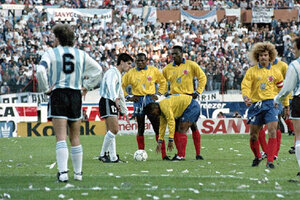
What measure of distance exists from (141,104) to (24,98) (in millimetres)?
14178

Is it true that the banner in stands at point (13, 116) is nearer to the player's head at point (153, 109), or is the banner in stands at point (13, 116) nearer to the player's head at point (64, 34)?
the player's head at point (153, 109)

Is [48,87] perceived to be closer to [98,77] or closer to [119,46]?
[98,77]

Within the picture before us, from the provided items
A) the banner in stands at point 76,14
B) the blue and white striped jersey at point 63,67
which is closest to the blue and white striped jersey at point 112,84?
the blue and white striped jersey at point 63,67

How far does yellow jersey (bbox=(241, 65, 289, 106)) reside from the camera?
39.0ft

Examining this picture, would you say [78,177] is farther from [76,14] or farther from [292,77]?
[76,14]

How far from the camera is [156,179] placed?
9.28 meters

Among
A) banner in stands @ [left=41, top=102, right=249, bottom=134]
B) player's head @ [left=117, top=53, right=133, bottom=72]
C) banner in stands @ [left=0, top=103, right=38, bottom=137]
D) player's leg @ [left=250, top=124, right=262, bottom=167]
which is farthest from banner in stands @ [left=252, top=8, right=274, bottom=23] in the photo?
player's leg @ [left=250, top=124, right=262, bottom=167]

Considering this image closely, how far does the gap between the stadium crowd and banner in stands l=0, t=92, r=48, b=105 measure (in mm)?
209

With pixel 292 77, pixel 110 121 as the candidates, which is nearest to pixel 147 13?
pixel 110 121

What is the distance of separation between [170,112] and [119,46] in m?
21.8

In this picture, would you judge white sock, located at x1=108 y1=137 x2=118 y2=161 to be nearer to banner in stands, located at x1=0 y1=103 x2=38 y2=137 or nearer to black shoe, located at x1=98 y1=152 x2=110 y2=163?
black shoe, located at x1=98 y1=152 x2=110 y2=163

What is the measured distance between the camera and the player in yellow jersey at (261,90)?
1174 cm

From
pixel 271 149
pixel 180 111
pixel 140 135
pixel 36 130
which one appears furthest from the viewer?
pixel 36 130

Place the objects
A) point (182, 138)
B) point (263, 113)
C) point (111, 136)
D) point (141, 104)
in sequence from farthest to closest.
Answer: point (141, 104)
point (182, 138)
point (111, 136)
point (263, 113)
